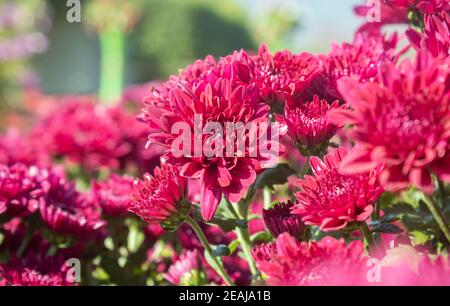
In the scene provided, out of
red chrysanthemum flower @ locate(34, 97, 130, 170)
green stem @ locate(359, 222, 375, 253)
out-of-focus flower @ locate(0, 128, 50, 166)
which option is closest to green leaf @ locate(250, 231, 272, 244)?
green stem @ locate(359, 222, 375, 253)

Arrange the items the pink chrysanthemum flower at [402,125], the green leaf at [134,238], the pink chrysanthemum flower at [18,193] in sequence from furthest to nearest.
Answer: the green leaf at [134,238]
the pink chrysanthemum flower at [18,193]
the pink chrysanthemum flower at [402,125]

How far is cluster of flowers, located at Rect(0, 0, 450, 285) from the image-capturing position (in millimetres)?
495

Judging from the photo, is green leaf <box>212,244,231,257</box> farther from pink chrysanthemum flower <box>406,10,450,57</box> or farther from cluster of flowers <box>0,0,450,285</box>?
pink chrysanthemum flower <box>406,10,450,57</box>

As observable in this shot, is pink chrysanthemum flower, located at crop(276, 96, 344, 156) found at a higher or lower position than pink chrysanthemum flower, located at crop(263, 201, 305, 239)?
higher

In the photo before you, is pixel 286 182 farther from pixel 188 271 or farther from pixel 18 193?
pixel 18 193

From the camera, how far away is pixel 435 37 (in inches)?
23.9

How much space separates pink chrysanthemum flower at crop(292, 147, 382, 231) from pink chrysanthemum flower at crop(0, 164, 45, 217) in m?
0.42

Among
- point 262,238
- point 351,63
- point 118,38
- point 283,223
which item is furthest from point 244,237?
point 118,38

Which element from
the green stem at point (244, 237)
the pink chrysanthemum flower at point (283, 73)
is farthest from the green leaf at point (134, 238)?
the pink chrysanthemum flower at point (283, 73)

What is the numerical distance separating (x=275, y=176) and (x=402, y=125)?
11.7 inches

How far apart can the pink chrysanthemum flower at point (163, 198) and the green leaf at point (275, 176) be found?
121 mm

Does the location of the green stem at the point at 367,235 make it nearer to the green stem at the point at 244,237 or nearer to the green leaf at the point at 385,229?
the green leaf at the point at 385,229

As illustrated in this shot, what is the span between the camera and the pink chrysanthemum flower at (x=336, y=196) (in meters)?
0.55

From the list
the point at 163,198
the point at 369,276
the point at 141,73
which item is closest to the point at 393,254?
the point at 369,276
